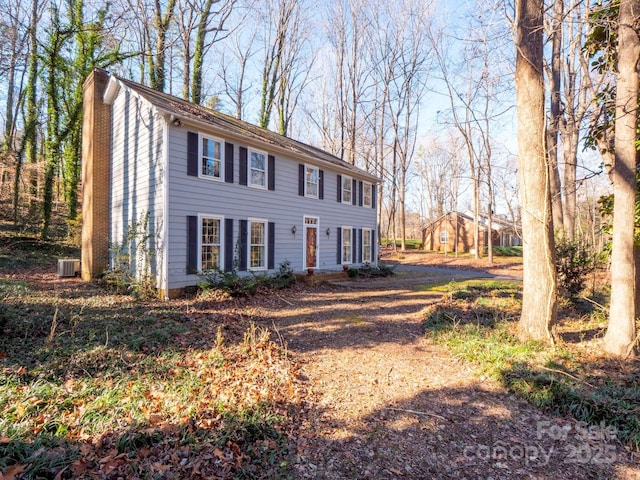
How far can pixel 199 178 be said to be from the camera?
31.2 ft

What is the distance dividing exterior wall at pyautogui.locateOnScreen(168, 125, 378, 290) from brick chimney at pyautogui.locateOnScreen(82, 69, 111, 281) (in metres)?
3.73

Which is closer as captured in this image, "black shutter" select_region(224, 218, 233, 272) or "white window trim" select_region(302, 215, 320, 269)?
"black shutter" select_region(224, 218, 233, 272)

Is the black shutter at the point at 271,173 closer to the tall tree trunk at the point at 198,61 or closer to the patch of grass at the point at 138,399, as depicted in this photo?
the patch of grass at the point at 138,399

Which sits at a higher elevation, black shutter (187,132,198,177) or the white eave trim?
the white eave trim

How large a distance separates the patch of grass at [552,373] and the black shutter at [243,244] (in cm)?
620

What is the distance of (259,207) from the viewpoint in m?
11.2

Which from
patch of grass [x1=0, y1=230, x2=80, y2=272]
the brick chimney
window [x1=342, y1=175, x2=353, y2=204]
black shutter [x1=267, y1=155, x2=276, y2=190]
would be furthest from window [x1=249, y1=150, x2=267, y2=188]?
patch of grass [x1=0, y1=230, x2=80, y2=272]

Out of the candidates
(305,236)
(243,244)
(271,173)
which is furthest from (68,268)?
(305,236)

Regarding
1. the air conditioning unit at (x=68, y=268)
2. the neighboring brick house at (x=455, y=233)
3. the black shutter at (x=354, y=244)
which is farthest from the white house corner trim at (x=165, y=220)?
the neighboring brick house at (x=455, y=233)

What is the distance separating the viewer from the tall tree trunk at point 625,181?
4.57 metres

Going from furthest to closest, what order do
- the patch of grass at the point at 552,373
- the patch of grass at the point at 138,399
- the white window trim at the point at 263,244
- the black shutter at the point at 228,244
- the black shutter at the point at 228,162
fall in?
the white window trim at the point at 263,244 → the black shutter at the point at 228,162 → the black shutter at the point at 228,244 → the patch of grass at the point at 552,373 → the patch of grass at the point at 138,399

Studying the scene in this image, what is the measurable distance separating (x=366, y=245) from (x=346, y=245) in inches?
68.6

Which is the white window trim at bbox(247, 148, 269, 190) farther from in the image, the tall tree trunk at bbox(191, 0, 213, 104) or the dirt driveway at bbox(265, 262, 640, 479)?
the tall tree trunk at bbox(191, 0, 213, 104)

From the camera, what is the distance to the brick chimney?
432 inches
